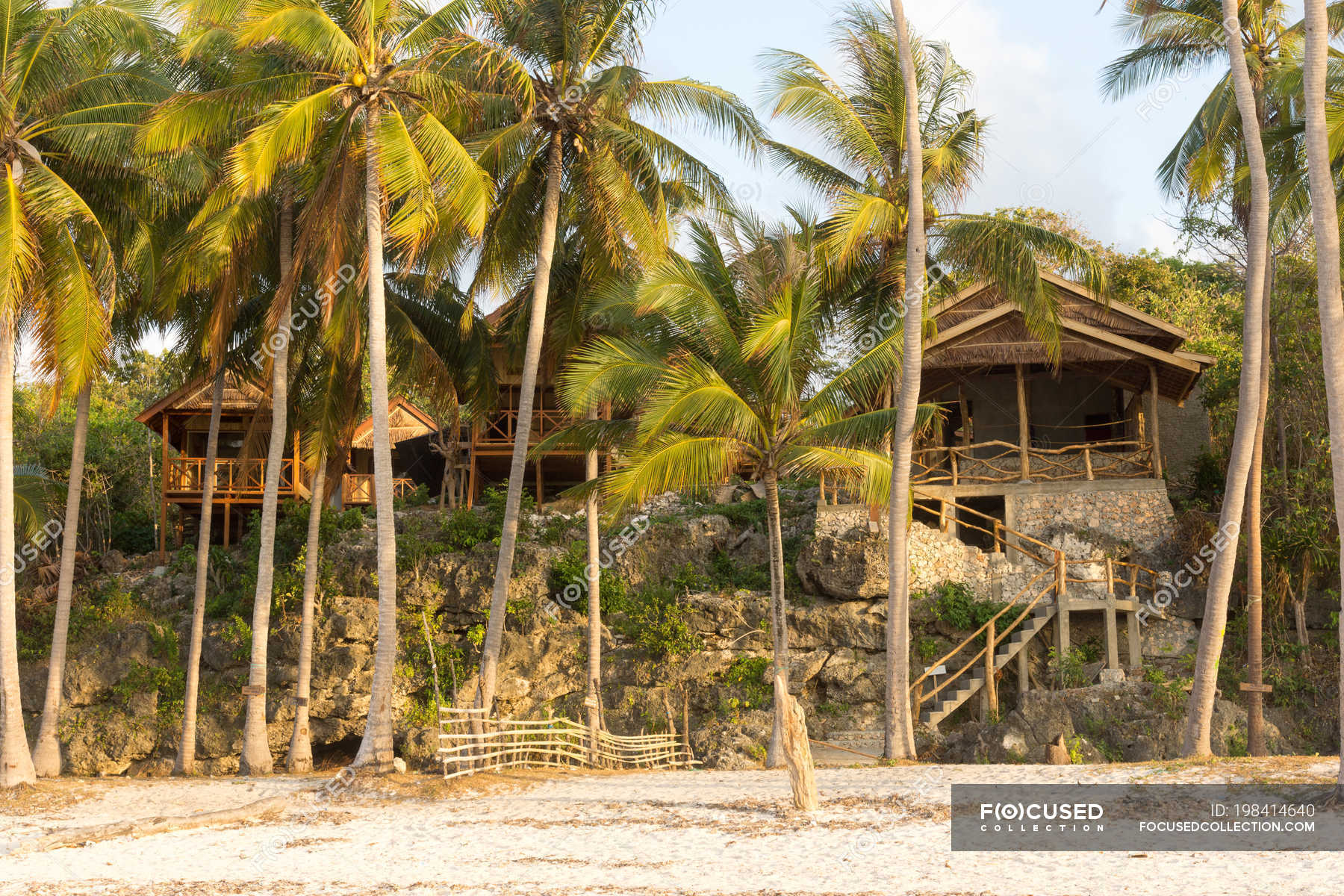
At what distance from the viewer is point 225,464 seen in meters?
25.6

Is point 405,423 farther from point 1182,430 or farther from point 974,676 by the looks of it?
point 1182,430

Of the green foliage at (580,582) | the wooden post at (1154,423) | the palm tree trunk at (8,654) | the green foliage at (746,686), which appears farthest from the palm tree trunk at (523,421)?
the wooden post at (1154,423)

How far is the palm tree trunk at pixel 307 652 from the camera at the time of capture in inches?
755

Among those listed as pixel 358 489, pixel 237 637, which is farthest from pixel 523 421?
pixel 358 489

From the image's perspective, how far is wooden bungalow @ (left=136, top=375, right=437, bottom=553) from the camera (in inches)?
961

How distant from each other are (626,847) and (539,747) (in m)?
6.02

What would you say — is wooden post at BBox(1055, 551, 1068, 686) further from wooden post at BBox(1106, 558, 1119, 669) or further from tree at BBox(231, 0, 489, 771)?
tree at BBox(231, 0, 489, 771)

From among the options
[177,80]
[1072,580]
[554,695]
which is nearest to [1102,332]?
[1072,580]

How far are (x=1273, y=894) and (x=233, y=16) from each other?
1562 centimetres

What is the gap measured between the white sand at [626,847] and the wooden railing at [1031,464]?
30.0 ft

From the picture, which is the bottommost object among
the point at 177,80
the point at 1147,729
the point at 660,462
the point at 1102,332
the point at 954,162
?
the point at 1147,729

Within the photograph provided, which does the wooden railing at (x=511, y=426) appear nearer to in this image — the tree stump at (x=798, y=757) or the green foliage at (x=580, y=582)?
the green foliage at (x=580, y=582)

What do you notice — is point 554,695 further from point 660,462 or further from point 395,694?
point 660,462

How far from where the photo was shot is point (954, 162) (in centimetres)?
1912
